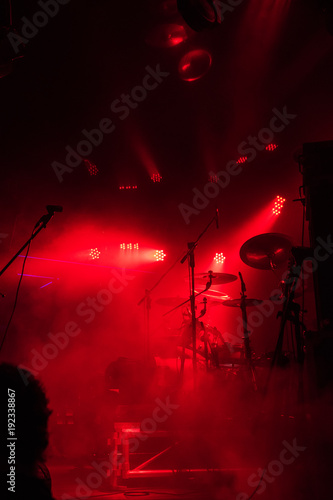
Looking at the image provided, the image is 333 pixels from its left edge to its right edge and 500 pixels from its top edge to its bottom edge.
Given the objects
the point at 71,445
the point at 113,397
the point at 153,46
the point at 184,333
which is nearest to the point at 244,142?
the point at 153,46

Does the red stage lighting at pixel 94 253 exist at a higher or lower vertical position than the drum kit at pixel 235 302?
higher

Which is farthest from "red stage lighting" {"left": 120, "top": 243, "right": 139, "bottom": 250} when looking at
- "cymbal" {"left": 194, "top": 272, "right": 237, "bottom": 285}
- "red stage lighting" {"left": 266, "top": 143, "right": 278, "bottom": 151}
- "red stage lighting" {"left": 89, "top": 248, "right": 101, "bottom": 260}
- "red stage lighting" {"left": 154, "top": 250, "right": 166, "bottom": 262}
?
"red stage lighting" {"left": 266, "top": 143, "right": 278, "bottom": 151}

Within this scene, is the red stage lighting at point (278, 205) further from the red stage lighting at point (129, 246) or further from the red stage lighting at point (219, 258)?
the red stage lighting at point (129, 246)

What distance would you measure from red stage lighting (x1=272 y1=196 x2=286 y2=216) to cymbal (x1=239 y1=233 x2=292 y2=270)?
12.8 feet

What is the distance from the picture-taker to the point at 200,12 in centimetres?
340

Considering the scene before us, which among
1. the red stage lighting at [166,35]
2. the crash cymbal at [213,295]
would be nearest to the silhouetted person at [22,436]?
the red stage lighting at [166,35]

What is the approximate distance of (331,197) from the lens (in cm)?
281

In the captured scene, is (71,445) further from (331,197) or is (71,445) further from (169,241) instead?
(169,241)

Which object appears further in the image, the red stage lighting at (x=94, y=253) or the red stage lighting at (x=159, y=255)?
the red stage lighting at (x=159, y=255)

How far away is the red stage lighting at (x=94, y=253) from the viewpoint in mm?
8781

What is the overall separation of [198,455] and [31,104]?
17.8 ft

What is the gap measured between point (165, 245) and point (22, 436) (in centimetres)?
807

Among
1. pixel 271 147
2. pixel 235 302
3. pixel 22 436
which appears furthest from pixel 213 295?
pixel 22 436

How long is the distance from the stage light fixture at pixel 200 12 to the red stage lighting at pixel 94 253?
6.10m
